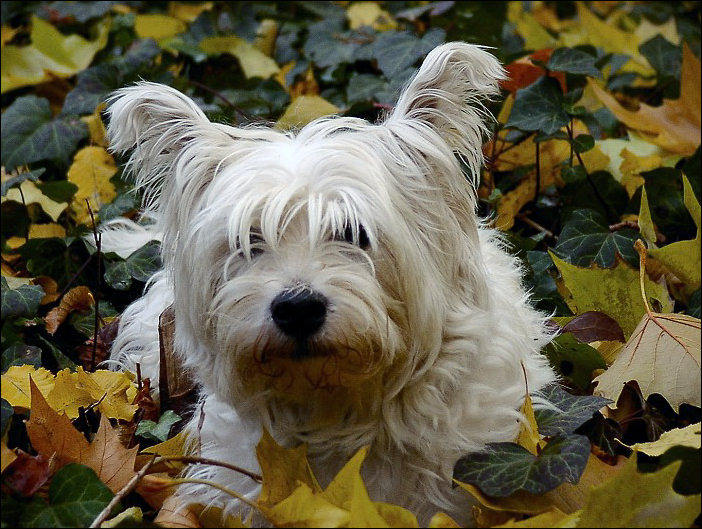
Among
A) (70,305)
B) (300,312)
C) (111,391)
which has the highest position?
(300,312)

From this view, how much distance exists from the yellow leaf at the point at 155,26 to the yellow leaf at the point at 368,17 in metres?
0.99

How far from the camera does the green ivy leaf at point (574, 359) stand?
8.94 feet

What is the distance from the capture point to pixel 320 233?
220 cm

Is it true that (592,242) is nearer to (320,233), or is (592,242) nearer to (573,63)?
(573,63)

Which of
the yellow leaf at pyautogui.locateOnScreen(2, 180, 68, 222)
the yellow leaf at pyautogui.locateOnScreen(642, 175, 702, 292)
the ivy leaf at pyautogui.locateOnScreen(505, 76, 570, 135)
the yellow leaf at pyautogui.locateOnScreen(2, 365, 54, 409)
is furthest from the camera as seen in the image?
the yellow leaf at pyautogui.locateOnScreen(2, 180, 68, 222)

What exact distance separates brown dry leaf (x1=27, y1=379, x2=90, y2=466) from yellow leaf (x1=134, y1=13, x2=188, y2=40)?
3336 mm

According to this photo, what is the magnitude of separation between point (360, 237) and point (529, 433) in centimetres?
61

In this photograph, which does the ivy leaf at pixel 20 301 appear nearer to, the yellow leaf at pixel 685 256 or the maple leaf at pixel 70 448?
the maple leaf at pixel 70 448

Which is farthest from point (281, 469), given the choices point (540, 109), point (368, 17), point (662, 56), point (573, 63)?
point (368, 17)

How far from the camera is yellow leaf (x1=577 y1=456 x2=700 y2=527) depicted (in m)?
1.80

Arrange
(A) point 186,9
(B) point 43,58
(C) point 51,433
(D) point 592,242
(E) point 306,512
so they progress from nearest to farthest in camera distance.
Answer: (E) point 306,512, (C) point 51,433, (D) point 592,242, (B) point 43,58, (A) point 186,9

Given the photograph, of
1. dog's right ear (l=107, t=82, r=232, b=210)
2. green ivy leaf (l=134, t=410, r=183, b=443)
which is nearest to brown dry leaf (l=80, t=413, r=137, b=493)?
green ivy leaf (l=134, t=410, r=183, b=443)

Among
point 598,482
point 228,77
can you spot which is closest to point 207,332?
point 598,482

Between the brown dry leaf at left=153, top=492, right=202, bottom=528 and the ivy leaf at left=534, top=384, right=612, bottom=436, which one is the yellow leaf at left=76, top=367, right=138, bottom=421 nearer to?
the brown dry leaf at left=153, top=492, right=202, bottom=528
